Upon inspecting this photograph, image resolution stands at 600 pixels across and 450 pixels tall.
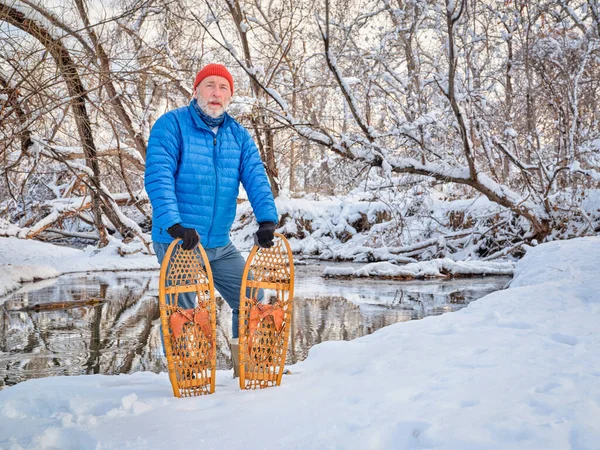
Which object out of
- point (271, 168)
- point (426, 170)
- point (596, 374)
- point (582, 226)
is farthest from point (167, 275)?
point (582, 226)

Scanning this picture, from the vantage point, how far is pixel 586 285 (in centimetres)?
457

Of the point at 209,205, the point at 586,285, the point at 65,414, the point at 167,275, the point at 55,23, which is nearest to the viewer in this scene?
the point at 65,414

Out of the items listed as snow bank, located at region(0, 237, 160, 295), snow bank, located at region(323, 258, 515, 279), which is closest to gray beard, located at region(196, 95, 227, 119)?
snow bank, located at region(323, 258, 515, 279)

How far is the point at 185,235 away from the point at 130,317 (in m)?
3.21

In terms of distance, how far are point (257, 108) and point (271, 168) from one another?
2843 mm

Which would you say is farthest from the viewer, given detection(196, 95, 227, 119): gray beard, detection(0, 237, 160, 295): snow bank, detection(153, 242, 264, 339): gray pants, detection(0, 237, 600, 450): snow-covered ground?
detection(0, 237, 160, 295): snow bank

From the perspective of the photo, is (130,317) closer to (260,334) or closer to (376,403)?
(260,334)

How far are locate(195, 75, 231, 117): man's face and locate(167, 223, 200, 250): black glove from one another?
722mm

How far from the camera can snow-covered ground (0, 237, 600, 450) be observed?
1.93 metres

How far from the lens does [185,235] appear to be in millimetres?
2695

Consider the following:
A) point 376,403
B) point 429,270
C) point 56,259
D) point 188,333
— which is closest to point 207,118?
point 188,333

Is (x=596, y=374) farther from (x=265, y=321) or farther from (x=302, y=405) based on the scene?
(x=265, y=321)

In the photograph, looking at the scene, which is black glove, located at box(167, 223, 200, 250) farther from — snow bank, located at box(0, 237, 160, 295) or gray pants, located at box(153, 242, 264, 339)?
snow bank, located at box(0, 237, 160, 295)

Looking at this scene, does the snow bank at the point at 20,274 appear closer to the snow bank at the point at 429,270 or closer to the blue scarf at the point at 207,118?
the snow bank at the point at 429,270
